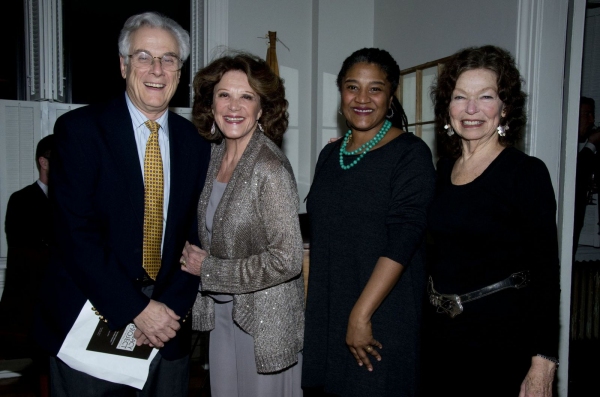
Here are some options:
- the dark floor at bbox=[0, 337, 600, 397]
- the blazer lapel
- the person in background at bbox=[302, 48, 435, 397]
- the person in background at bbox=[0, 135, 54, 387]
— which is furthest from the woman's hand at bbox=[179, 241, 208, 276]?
the dark floor at bbox=[0, 337, 600, 397]

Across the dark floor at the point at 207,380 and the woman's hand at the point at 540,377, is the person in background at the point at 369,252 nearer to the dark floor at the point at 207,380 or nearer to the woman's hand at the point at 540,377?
the woman's hand at the point at 540,377

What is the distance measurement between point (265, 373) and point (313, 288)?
33 cm

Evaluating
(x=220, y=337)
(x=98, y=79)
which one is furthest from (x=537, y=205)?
(x=98, y=79)

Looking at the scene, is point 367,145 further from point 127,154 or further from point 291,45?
point 291,45

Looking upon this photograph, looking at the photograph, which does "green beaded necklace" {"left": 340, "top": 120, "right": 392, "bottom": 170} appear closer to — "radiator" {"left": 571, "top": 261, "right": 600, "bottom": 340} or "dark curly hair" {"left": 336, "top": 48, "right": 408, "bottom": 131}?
"dark curly hair" {"left": 336, "top": 48, "right": 408, "bottom": 131}

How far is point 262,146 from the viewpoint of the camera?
1.75 metres

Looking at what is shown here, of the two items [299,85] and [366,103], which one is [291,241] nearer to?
[366,103]

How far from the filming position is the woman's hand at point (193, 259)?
1707mm

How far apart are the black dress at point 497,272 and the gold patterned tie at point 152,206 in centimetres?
89

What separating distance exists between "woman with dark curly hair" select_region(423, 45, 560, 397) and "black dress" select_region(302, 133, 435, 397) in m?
0.09

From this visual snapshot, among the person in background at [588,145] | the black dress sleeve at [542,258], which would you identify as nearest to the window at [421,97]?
the person in background at [588,145]

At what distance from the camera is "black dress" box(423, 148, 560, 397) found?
1425mm

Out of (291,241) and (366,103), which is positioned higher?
(366,103)

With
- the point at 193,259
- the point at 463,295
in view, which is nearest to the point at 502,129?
the point at 463,295
